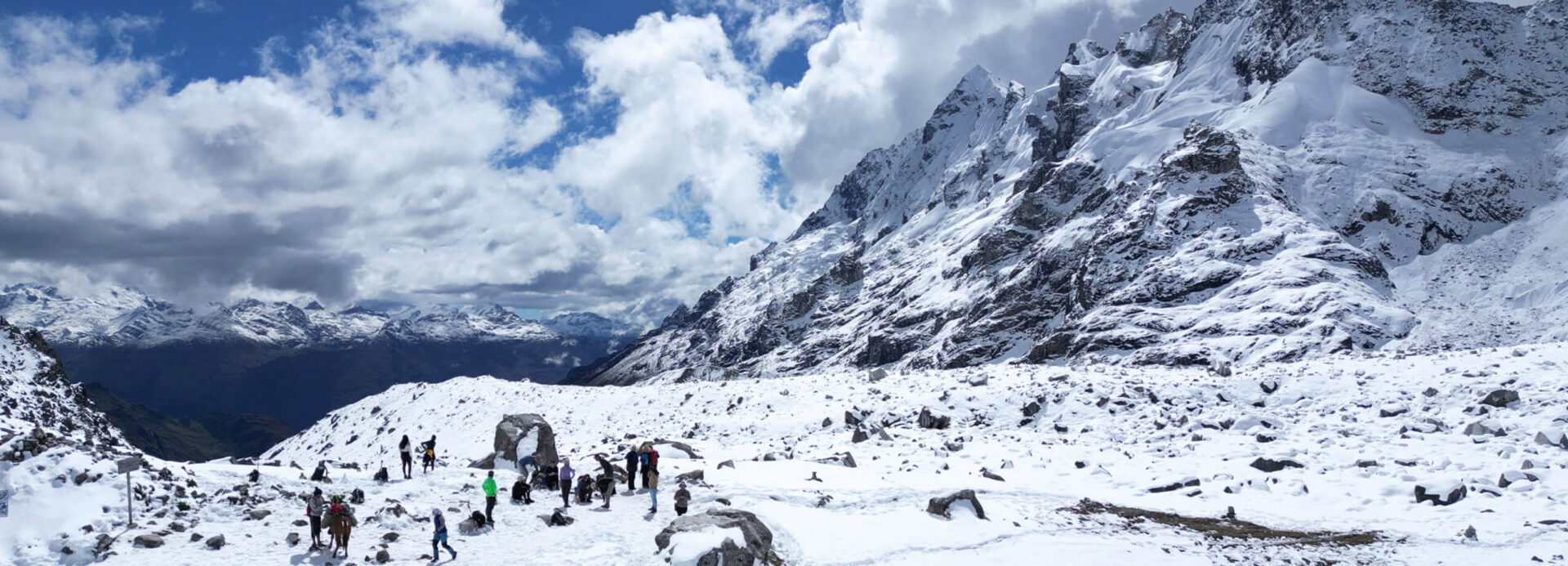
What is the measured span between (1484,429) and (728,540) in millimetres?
25380

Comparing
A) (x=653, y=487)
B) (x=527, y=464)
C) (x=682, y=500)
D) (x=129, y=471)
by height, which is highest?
(x=129, y=471)

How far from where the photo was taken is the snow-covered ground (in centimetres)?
1778

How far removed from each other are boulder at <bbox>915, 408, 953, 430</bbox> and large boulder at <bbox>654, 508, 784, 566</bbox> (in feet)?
A: 58.3

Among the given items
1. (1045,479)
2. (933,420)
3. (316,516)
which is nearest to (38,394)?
(316,516)

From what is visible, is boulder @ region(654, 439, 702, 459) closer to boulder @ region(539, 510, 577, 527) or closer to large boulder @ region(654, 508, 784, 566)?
boulder @ region(539, 510, 577, 527)

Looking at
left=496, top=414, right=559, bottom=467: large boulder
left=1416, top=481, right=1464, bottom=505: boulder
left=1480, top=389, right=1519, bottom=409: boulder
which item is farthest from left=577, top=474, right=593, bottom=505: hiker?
left=1480, top=389, right=1519, bottom=409: boulder

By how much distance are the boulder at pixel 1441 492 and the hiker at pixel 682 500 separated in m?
20.3

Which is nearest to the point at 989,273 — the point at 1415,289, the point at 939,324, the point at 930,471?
the point at 939,324

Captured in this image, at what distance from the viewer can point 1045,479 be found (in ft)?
86.7

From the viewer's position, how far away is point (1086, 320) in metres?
94.7

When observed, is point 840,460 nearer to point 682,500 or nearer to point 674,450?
point 674,450

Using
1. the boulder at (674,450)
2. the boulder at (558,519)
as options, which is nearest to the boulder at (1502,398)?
the boulder at (674,450)

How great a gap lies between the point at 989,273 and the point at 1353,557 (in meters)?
153

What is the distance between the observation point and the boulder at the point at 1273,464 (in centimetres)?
2480
